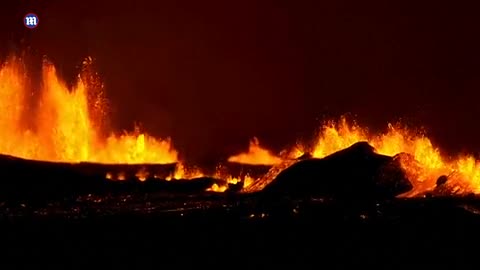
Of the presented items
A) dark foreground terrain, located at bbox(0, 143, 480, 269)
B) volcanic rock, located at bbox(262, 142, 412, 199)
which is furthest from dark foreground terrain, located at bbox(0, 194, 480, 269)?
volcanic rock, located at bbox(262, 142, 412, 199)

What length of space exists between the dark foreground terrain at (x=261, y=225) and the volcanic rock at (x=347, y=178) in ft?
0.34

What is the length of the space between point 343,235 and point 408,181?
29.1m

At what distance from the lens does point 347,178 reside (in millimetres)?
66625

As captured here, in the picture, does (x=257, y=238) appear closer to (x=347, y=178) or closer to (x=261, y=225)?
(x=261, y=225)

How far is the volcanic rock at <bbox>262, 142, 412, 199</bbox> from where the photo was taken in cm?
6475

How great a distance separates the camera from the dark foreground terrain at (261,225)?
33312 mm

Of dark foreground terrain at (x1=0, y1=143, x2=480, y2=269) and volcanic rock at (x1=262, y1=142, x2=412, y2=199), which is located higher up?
volcanic rock at (x1=262, y1=142, x2=412, y2=199)

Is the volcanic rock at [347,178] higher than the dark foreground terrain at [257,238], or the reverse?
the volcanic rock at [347,178]

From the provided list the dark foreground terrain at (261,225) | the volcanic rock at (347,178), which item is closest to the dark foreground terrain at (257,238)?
the dark foreground terrain at (261,225)

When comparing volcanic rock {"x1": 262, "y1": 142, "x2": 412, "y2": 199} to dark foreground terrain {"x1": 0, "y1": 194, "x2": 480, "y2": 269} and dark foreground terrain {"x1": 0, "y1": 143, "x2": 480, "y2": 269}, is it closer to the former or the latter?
dark foreground terrain {"x1": 0, "y1": 143, "x2": 480, "y2": 269}

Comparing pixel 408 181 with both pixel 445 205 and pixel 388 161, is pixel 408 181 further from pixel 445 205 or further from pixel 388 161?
pixel 445 205

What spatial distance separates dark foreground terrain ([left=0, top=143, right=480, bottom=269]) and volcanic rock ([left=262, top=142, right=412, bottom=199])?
0.34 ft

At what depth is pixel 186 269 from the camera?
31.2 metres

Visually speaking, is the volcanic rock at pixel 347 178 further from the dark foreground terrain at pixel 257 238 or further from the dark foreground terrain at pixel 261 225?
the dark foreground terrain at pixel 257 238
